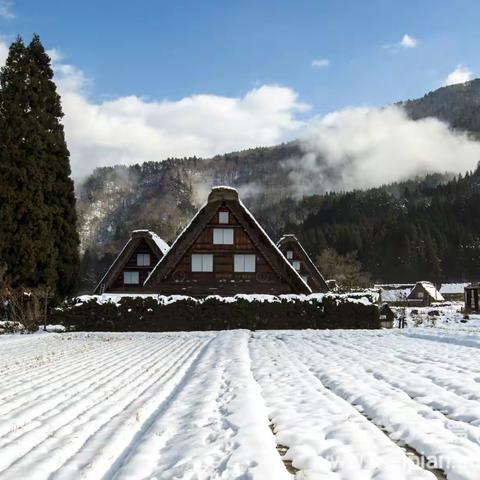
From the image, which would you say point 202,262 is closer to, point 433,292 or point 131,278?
point 131,278

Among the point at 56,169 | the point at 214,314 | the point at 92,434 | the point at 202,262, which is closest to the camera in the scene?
the point at 92,434

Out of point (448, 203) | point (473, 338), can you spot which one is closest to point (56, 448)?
point (473, 338)

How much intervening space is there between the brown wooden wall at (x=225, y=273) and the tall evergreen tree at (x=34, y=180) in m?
6.20

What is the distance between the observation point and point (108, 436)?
489cm

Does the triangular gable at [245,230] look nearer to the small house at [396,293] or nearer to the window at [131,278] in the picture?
the window at [131,278]

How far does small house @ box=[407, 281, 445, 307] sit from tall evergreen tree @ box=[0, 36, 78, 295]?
66.5 meters

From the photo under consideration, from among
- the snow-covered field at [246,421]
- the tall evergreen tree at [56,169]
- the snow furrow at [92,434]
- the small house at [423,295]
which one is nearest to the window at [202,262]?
the tall evergreen tree at [56,169]

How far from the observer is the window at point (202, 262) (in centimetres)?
2966

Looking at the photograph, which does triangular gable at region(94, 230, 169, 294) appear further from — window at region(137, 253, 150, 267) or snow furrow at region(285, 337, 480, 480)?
snow furrow at region(285, 337, 480, 480)

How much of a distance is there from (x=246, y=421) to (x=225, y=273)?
80.8 ft

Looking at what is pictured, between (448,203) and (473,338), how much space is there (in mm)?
121389

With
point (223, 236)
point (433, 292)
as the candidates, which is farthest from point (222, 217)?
point (433, 292)

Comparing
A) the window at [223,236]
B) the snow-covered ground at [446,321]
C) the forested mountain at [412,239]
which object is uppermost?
the forested mountain at [412,239]

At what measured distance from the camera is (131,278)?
125 ft
